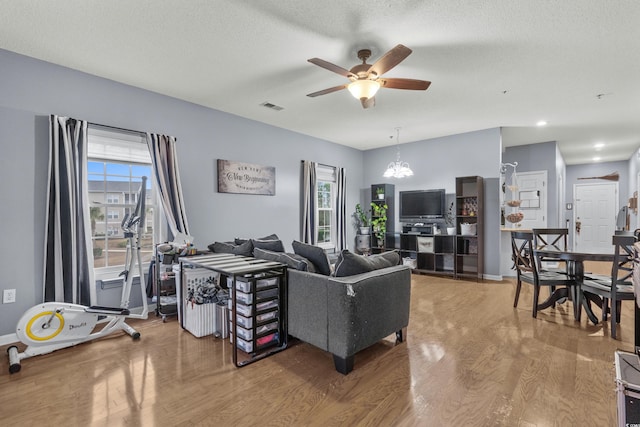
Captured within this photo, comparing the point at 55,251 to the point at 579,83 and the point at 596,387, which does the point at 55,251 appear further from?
the point at 579,83

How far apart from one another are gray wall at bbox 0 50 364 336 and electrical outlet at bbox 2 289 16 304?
33mm

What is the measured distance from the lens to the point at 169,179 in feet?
12.6

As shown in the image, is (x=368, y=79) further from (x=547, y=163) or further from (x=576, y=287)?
(x=547, y=163)

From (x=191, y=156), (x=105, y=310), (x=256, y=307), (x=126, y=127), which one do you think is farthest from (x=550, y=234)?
(x=126, y=127)

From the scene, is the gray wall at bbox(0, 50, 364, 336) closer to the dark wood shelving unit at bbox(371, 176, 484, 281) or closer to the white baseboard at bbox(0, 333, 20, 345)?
the white baseboard at bbox(0, 333, 20, 345)

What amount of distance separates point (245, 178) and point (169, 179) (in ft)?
4.02

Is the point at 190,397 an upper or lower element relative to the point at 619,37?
lower

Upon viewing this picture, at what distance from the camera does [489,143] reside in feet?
18.2

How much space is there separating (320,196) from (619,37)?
15.6ft

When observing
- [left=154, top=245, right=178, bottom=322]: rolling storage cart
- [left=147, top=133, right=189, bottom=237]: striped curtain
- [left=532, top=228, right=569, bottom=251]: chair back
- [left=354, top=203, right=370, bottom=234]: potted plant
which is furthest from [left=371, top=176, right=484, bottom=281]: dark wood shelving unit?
[left=154, top=245, right=178, bottom=322]: rolling storage cart

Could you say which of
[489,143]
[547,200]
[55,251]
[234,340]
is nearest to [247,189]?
[55,251]

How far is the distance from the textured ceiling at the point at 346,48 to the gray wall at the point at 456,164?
1.08 metres

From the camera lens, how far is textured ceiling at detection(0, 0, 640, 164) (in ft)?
7.52

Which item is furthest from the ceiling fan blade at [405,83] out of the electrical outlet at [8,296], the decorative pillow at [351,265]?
the electrical outlet at [8,296]
